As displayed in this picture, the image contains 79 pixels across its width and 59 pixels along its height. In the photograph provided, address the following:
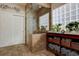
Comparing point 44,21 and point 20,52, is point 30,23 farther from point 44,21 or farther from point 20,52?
point 20,52

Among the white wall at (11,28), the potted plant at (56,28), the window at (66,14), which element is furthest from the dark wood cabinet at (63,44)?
the white wall at (11,28)

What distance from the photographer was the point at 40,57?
7.68 feet

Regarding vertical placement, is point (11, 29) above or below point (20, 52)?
above

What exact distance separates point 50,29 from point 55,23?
0.48 ft

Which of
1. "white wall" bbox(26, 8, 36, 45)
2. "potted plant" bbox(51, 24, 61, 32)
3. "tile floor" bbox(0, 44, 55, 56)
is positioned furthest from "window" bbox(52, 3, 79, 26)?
"tile floor" bbox(0, 44, 55, 56)

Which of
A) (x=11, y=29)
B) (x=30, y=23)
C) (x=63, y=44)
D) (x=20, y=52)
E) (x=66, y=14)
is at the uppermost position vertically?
(x=66, y=14)

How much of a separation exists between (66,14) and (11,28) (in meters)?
1.05

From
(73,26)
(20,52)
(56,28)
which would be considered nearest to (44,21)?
(56,28)

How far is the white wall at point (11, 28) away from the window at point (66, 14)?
0.62m

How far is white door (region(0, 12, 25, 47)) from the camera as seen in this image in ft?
7.39

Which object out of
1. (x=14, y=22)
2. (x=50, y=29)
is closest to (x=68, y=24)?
(x=50, y=29)

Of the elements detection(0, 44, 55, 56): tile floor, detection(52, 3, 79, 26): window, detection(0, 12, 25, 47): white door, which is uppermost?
detection(52, 3, 79, 26): window

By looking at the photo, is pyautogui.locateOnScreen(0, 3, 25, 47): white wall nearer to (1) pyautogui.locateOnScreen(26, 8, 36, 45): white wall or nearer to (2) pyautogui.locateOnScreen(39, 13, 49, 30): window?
(1) pyautogui.locateOnScreen(26, 8, 36, 45): white wall

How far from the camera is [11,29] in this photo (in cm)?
229
